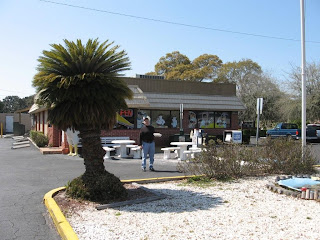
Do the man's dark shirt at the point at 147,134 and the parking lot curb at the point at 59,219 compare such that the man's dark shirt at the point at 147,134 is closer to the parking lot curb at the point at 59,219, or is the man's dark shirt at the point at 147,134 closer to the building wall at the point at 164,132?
the parking lot curb at the point at 59,219

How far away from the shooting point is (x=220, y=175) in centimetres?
873

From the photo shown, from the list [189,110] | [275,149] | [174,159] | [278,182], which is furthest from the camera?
[189,110]

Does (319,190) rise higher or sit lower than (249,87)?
lower

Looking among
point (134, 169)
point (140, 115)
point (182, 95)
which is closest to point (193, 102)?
point (182, 95)

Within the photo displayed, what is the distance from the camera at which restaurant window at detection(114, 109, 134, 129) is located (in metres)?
19.0

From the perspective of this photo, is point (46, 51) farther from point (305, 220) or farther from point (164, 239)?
point (305, 220)

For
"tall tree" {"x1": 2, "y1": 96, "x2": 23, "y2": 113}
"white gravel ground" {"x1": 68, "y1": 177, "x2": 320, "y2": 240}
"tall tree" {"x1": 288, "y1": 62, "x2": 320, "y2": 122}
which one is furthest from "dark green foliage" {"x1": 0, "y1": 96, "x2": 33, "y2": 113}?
"white gravel ground" {"x1": 68, "y1": 177, "x2": 320, "y2": 240}

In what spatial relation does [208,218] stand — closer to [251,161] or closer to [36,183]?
[251,161]

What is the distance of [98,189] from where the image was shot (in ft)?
21.4

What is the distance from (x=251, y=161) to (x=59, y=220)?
572cm

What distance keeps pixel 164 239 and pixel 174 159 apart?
967cm

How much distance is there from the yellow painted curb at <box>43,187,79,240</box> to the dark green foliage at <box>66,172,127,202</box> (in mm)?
492

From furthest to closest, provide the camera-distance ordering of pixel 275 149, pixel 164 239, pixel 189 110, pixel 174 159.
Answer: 1. pixel 189 110
2. pixel 174 159
3. pixel 275 149
4. pixel 164 239

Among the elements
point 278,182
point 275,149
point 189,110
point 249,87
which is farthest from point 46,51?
point 249,87
